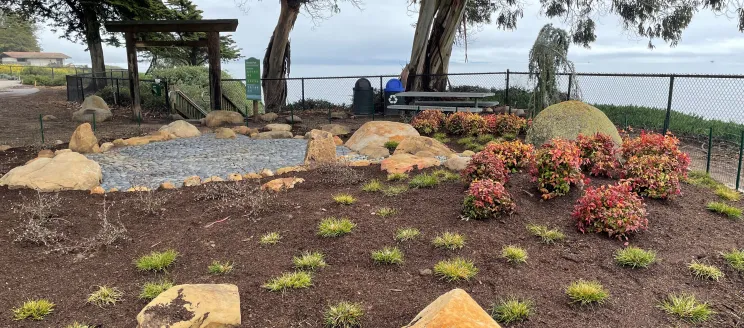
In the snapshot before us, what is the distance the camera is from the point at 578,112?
684 cm

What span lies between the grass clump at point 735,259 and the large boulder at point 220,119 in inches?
421

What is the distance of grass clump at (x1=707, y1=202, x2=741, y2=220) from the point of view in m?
4.50

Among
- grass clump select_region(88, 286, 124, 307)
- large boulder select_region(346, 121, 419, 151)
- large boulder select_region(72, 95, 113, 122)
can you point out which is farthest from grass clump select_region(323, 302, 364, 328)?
large boulder select_region(72, 95, 113, 122)

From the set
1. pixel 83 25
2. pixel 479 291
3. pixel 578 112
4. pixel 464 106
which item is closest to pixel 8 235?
pixel 479 291

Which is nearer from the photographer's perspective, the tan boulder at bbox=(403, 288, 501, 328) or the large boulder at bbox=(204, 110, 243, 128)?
the tan boulder at bbox=(403, 288, 501, 328)

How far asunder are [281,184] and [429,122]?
5.04 meters

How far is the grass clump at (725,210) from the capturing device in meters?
4.50

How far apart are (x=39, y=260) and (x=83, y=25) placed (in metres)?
20.0

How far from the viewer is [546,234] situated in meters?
3.93

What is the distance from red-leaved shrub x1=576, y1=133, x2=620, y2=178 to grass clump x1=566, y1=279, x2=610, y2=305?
2.51 metres

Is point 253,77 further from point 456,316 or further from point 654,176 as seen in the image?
point 456,316

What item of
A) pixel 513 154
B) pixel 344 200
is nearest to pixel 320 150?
pixel 344 200

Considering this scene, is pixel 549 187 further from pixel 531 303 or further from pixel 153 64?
pixel 153 64

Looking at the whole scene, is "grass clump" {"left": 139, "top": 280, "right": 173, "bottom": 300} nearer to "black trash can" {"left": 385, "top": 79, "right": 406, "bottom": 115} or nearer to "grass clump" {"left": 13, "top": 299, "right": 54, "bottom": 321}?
"grass clump" {"left": 13, "top": 299, "right": 54, "bottom": 321}
